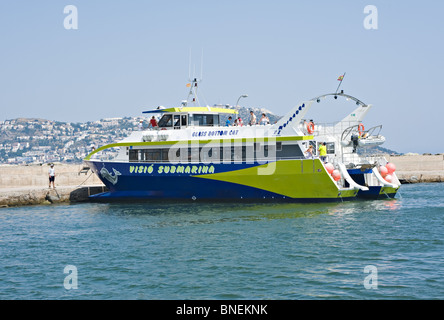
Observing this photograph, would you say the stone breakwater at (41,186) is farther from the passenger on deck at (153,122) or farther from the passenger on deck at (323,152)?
the passenger on deck at (323,152)

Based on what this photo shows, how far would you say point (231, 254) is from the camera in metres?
14.1

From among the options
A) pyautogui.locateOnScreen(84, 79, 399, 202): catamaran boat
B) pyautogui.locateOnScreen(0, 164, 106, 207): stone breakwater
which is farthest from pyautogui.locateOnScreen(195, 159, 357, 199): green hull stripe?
pyautogui.locateOnScreen(0, 164, 106, 207): stone breakwater

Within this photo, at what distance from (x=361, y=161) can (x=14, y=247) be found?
53.9 feet

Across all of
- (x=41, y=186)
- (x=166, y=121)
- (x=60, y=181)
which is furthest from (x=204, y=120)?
(x=41, y=186)

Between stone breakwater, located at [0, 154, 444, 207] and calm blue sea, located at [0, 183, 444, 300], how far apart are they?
19.0 ft

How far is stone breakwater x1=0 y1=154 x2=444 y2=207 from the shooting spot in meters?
28.2

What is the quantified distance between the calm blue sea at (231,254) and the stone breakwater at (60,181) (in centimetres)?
579

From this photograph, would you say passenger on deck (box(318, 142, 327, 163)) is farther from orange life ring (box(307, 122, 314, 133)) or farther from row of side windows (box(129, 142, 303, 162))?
row of side windows (box(129, 142, 303, 162))

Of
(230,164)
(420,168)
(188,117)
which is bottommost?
(420,168)

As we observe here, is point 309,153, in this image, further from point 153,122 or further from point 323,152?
point 153,122

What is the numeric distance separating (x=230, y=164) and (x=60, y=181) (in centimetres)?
1358

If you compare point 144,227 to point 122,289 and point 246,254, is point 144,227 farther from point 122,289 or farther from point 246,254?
point 122,289

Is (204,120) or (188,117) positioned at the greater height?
(188,117)
